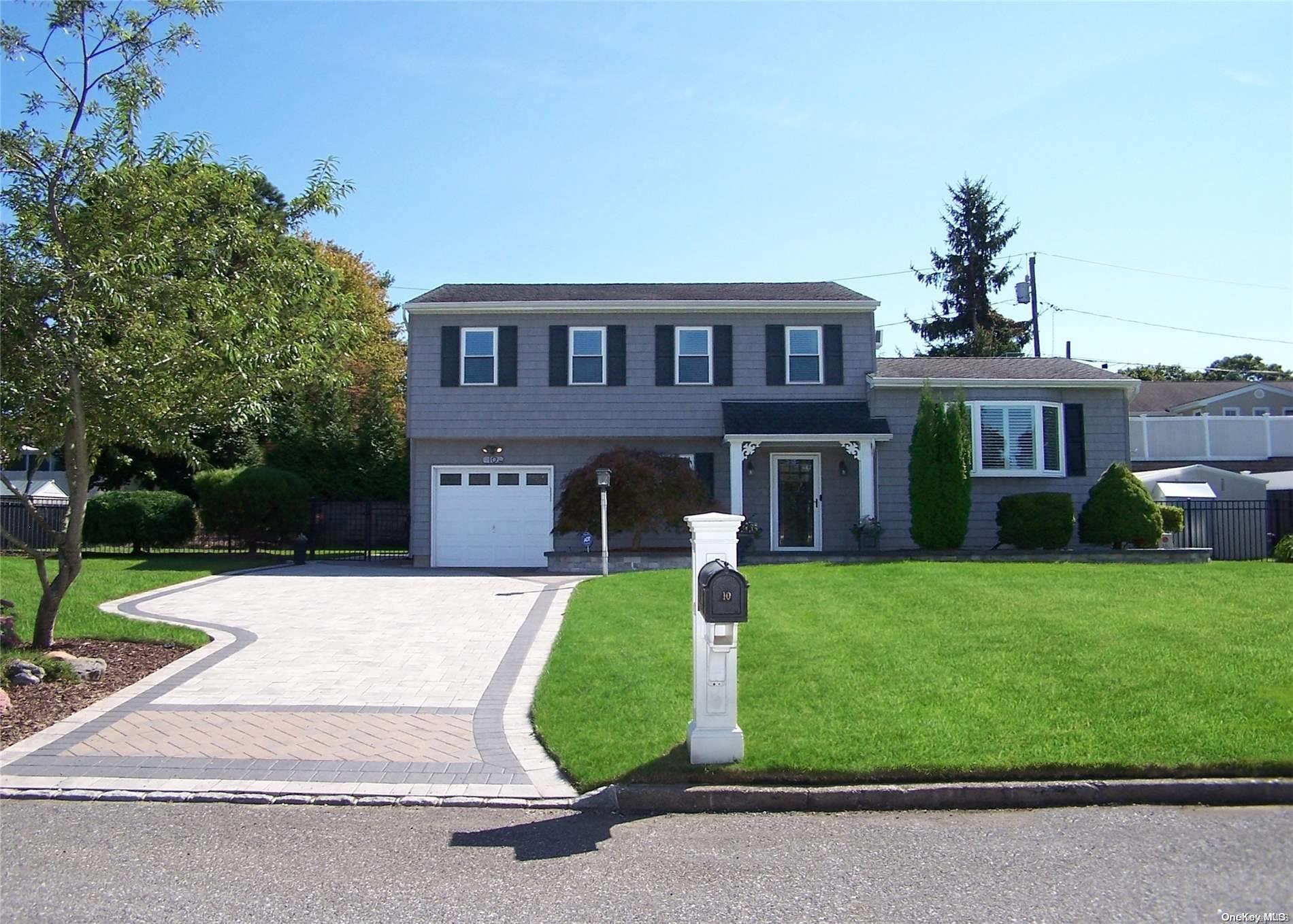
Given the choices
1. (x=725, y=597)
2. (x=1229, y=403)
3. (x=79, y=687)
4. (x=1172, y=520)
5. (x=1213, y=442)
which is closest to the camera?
(x=725, y=597)

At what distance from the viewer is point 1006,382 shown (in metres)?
21.7

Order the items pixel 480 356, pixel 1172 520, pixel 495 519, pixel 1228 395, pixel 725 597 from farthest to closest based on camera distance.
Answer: pixel 1228 395 → pixel 495 519 → pixel 480 356 → pixel 1172 520 → pixel 725 597

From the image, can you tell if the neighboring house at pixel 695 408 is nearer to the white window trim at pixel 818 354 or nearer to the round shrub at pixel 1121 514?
the white window trim at pixel 818 354

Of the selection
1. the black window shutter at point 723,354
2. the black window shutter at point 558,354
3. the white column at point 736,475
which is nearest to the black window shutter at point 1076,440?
the white column at point 736,475

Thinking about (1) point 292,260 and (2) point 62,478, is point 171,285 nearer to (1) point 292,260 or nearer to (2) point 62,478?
(1) point 292,260

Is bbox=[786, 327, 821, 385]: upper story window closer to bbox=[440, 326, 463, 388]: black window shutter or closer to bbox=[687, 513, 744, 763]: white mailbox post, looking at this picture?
bbox=[440, 326, 463, 388]: black window shutter

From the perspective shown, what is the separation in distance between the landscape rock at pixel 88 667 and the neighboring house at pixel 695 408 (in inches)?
502

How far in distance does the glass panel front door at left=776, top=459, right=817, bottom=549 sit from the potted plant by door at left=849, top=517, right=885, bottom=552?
113cm

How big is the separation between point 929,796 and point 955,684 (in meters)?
2.30

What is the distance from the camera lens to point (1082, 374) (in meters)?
22.2

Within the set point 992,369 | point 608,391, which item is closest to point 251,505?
point 608,391

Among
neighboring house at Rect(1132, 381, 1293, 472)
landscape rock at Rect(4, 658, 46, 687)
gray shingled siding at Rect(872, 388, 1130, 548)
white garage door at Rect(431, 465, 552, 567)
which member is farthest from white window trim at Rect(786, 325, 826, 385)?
landscape rock at Rect(4, 658, 46, 687)

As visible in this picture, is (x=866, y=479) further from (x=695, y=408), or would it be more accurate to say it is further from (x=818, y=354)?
(x=695, y=408)

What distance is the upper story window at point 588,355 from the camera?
73.2ft
